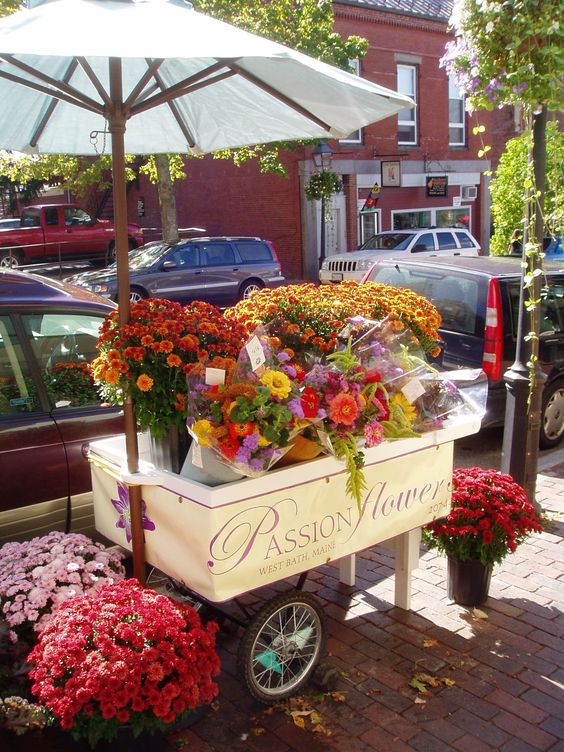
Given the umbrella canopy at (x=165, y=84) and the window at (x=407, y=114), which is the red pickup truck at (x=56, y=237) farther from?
the umbrella canopy at (x=165, y=84)

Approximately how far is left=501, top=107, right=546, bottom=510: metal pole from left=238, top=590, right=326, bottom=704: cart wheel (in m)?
2.48

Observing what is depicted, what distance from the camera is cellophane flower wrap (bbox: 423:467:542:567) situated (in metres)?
4.20

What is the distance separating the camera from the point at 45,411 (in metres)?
4.25

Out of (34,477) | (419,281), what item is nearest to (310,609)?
(34,477)

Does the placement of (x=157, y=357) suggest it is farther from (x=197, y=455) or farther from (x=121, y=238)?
(x=121, y=238)

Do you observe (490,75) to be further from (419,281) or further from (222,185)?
(222,185)

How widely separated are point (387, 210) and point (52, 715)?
917 inches

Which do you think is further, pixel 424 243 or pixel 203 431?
pixel 424 243

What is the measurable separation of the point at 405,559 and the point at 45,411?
7.12 ft

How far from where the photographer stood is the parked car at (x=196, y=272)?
51.0 feet

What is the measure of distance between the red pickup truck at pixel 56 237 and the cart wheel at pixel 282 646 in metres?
19.1

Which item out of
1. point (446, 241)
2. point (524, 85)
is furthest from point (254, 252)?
point (524, 85)

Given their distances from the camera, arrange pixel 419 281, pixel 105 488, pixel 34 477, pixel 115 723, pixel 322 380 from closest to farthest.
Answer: pixel 115 723
pixel 322 380
pixel 105 488
pixel 34 477
pixel 419 281

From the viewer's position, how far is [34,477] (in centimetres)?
409
